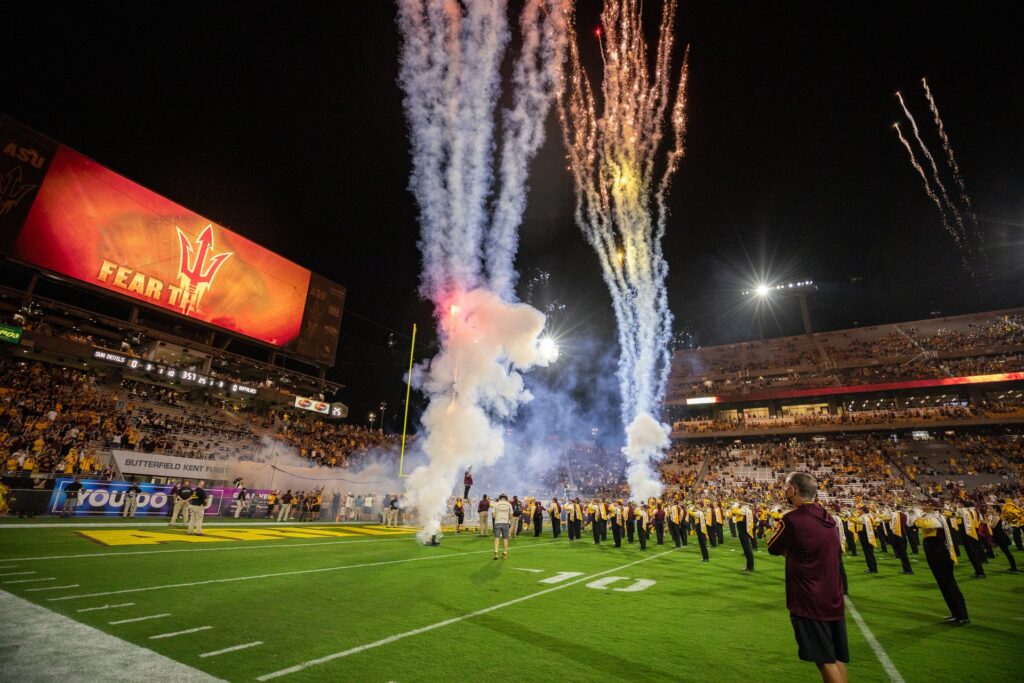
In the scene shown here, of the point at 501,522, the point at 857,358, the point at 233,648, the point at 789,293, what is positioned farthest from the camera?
Answer: the point at 789,293

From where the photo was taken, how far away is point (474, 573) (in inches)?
407

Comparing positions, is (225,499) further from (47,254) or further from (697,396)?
(697,396)

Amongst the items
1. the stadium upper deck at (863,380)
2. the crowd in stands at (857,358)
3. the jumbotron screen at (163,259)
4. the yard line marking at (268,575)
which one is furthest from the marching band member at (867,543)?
the jumbotron screen at (163,259)

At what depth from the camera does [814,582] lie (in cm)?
386

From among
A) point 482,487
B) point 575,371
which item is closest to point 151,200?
point 482,487

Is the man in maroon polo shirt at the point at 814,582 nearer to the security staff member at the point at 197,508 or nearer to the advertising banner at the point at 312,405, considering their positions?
the security staff member at the point at 197,508

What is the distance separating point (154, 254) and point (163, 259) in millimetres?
612

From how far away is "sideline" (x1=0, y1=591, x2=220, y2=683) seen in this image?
3.91 meters

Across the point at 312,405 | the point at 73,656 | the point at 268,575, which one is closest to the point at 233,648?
the point at 73,656

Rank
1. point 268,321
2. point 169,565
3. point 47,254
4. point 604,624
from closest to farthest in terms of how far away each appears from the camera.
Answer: point 604,624, point 169,565, point 47,254, point 268,321

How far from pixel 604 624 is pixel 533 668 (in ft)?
7.11

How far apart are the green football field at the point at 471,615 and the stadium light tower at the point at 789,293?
5163cm

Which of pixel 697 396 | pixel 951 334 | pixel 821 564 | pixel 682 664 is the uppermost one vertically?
pixel 951 334

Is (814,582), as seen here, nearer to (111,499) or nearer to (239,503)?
(111,499)
